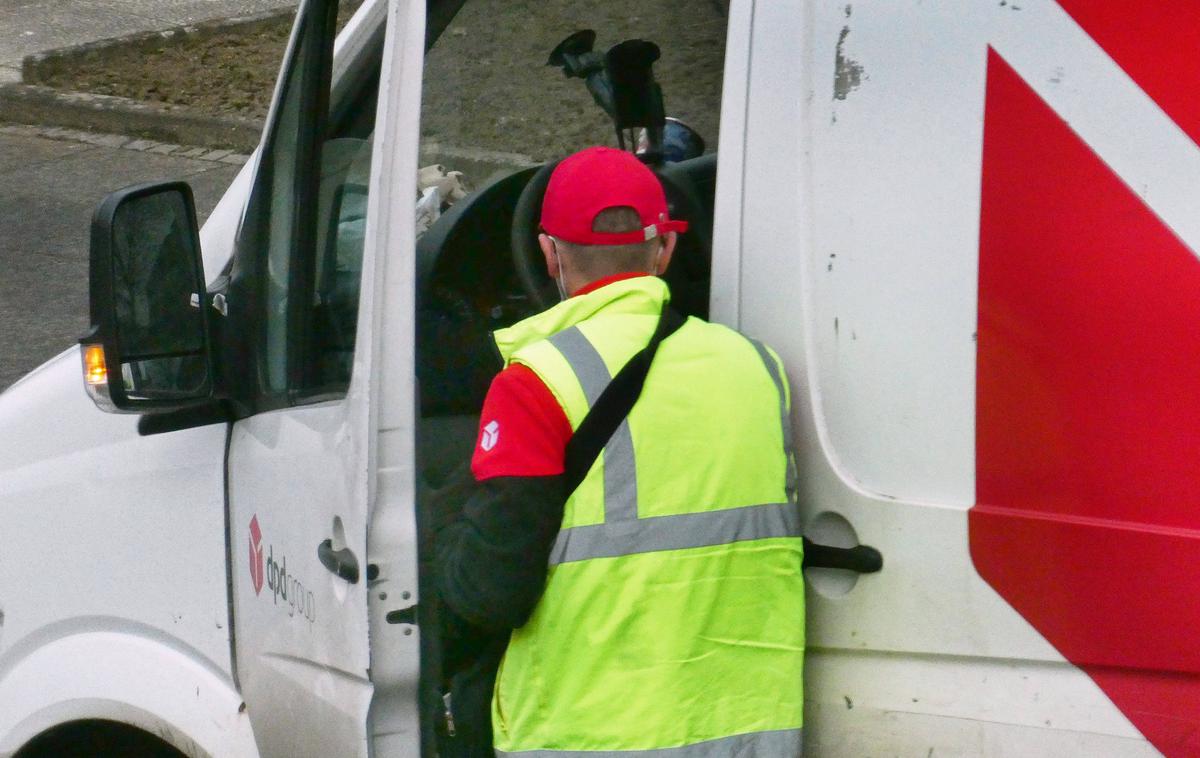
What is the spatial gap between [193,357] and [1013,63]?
1.46m

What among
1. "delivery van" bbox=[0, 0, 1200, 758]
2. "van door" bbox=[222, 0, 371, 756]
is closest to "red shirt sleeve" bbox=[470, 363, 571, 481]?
"delivery van" bbox=[0, 0, 1200, 758]

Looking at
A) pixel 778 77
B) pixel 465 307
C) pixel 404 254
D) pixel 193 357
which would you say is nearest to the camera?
pixel 778 77

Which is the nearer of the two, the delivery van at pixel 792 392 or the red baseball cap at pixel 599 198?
the delivery van at pixel 792 392

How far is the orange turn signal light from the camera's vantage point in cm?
246

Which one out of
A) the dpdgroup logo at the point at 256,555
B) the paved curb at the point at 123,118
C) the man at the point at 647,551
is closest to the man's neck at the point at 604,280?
the man at the point at 647,551

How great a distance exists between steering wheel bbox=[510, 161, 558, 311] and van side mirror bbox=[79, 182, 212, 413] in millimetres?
616

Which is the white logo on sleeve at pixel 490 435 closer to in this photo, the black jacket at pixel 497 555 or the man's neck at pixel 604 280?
the black jacket at pixel 497 555

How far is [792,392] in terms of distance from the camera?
6.57 feet

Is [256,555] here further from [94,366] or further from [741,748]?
[741,748]

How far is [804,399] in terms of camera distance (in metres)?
1.99

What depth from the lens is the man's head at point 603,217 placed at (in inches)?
83.7

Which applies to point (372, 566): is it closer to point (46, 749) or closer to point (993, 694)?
point (993, 694)

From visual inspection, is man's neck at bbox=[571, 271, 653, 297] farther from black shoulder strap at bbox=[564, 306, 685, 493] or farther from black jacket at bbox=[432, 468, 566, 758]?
black jacket at bbox=[432, 468, 566, 758]

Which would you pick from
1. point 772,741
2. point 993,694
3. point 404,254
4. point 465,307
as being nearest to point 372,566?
point 404,254
